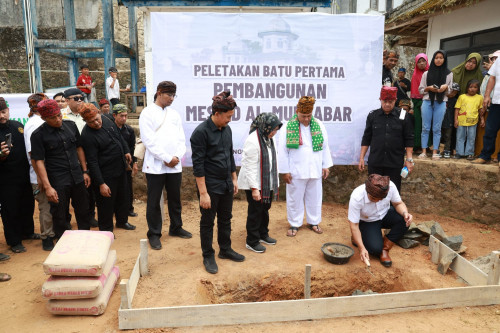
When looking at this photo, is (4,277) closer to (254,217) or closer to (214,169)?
(214,169)

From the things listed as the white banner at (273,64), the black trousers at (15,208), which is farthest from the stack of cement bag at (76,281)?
the white banner at (273,64)

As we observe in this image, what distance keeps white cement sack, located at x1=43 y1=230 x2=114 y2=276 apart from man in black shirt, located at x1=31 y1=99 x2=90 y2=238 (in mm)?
888

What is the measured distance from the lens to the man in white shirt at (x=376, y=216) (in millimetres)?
3893

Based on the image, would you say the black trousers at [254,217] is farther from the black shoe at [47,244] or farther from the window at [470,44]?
the window at [470,44]

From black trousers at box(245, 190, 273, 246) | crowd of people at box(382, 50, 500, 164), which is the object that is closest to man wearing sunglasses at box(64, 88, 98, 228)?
black trousers at box(245, 190, 273, 246)

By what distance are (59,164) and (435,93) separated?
5.56 metres

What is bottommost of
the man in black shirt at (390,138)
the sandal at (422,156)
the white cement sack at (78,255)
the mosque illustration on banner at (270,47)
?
the white cement sack at (78,255)

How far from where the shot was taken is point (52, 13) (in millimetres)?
14773

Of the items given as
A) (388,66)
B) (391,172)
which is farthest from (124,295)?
(388,66)

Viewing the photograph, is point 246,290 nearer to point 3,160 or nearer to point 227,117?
point 227,117

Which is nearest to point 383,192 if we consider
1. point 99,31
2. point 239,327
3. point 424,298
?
point 424,298

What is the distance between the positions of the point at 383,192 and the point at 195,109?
2.96 meters

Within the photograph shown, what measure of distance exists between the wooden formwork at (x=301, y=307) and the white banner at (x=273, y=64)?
104 inches

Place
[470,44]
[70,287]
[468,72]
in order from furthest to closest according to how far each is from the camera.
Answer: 1. [470,44]
2. [468,72]
3. [70,287]
